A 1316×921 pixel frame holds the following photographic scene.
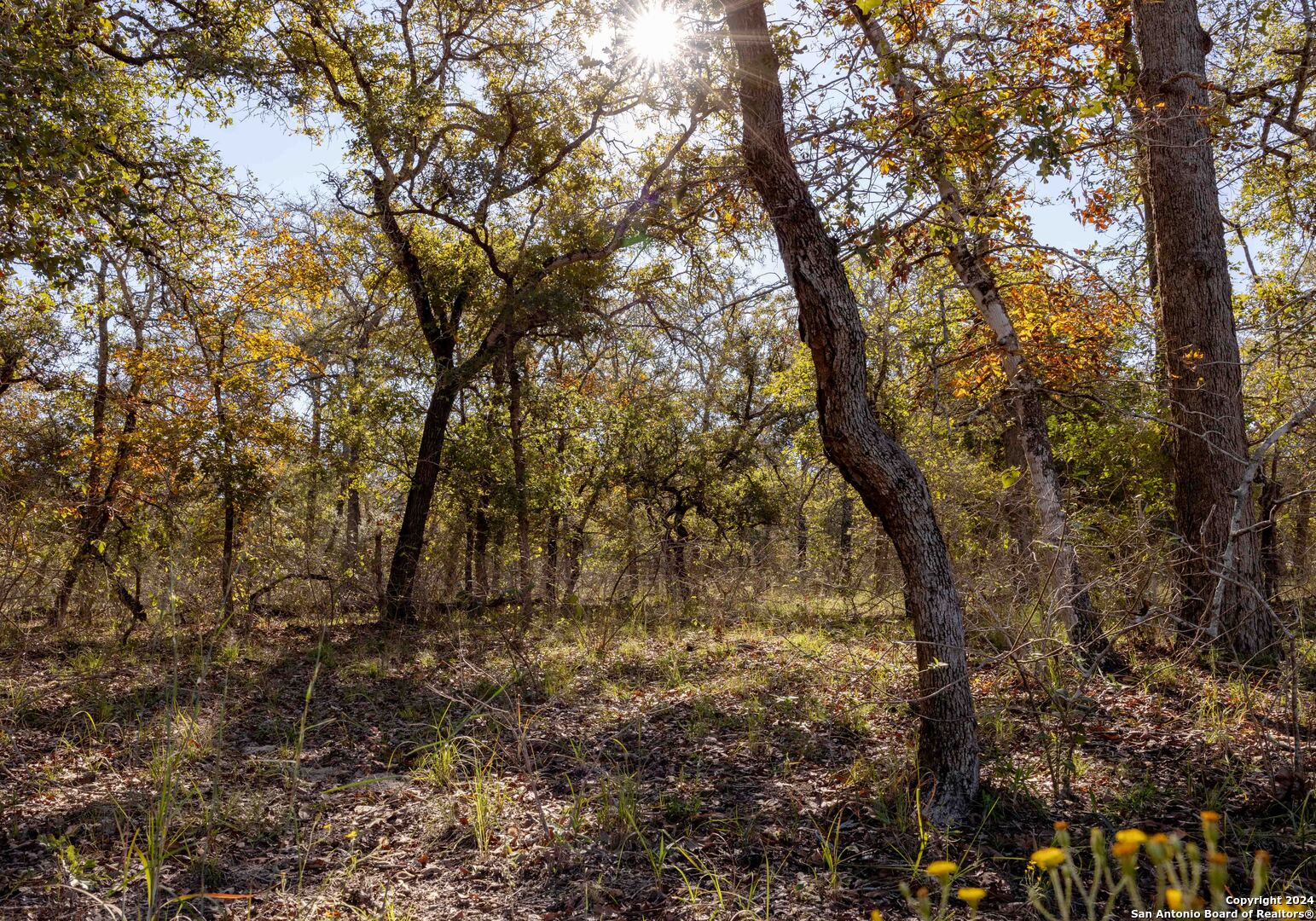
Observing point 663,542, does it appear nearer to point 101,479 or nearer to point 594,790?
point 594,790

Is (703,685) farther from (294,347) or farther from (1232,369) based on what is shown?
(294,347)

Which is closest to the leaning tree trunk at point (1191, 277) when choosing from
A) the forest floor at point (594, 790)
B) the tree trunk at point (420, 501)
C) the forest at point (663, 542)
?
the forest at point (663, 542)

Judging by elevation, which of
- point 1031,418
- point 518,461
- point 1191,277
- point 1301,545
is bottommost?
point 1301,545

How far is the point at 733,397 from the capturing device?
18922 millimetres

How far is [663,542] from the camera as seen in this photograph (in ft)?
29.0

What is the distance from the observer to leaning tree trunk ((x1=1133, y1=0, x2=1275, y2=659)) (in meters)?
5.98

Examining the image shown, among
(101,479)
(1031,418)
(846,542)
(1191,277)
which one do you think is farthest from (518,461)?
(1191,277)

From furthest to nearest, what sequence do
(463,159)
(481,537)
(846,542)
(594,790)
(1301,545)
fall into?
(481,537) → (846,542) → (463,159) → (1301,545) → (594,790)

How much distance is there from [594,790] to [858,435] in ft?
7.76

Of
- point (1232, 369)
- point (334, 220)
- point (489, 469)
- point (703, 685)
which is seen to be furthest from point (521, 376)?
point (1232, 369)

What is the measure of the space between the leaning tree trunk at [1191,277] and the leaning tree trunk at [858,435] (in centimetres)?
310

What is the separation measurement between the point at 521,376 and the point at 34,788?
37.6 ft

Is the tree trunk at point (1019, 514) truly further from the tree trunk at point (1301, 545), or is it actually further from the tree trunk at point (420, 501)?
the tree trunk at point (420, 501)

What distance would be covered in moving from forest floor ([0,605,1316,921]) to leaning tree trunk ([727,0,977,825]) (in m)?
0.32
